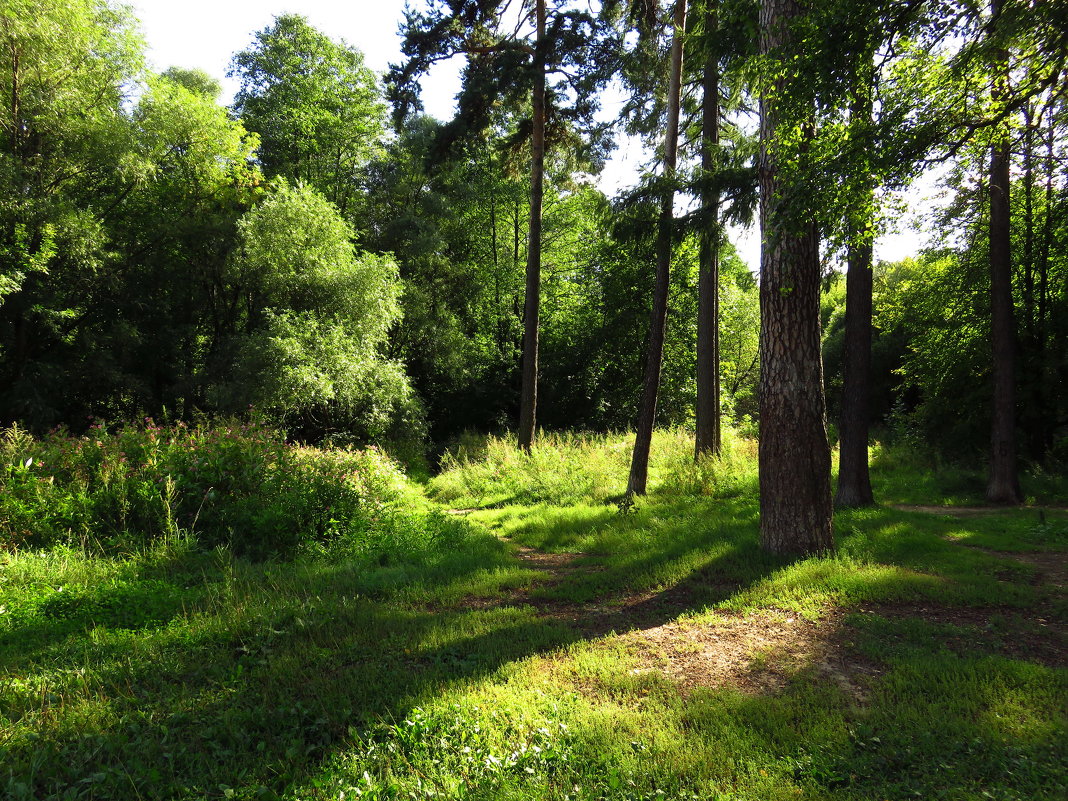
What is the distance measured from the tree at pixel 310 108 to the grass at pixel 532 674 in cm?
2163

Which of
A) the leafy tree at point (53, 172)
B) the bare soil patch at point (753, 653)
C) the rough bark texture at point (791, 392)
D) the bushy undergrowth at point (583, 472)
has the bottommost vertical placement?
the bare soil patch at point (753, 653)

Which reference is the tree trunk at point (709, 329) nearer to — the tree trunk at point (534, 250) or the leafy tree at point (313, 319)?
the tree trunk at point (534, 250)

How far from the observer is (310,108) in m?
23.8

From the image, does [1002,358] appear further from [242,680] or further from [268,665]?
[242,680]

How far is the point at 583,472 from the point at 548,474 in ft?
2.66

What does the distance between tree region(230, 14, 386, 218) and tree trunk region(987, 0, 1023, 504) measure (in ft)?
71.3

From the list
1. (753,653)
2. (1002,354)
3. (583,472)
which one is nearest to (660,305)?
(583,472)

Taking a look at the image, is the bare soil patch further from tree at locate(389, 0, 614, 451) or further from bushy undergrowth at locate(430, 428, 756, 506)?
tree at locate(389, 0, 614, 451)

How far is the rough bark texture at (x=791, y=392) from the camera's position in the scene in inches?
230

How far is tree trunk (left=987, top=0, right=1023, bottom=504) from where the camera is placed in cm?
1122

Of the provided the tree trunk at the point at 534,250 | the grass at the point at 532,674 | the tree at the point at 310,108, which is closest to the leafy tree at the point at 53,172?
the tree at the point at 310,108

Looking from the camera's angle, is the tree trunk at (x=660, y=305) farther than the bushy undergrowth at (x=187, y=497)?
Yes

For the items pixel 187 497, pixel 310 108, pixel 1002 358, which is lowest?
pixel 187 497

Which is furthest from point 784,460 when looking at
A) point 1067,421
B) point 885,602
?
point 1067,421
